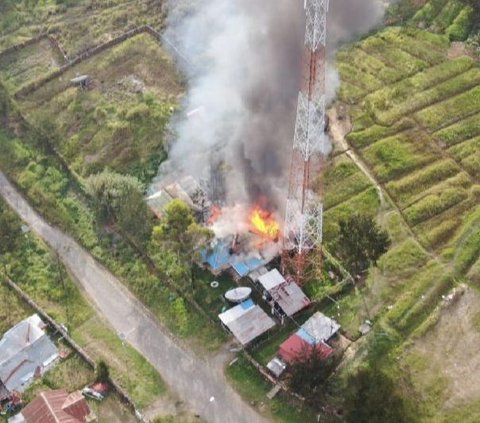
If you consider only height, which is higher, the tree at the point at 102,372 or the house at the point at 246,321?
the tree at the point at 102,372

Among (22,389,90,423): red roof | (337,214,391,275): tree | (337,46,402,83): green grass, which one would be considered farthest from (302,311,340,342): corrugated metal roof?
(337,46,402,83): green grass

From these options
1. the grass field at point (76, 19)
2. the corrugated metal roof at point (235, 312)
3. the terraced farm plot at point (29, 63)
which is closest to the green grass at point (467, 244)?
the corrugated metal roof at point (235, 312)

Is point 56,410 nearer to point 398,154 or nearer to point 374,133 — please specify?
point 398,154

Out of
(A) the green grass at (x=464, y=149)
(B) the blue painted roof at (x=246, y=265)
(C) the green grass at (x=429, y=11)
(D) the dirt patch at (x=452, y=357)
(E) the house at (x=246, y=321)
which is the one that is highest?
(C) the green grass at (x=429, y=11)

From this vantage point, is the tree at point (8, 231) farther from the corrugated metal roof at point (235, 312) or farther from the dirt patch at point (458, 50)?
the dirt patch at point (458, 50)

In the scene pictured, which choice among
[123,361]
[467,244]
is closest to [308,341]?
[123,361]
